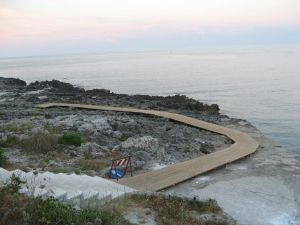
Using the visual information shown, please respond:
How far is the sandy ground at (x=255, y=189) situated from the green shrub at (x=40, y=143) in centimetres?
678

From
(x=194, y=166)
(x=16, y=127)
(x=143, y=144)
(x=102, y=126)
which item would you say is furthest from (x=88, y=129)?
(x=194, y=166)

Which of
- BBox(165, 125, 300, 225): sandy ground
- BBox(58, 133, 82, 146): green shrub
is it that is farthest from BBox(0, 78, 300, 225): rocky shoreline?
BBox(58, 133, 82, 146): green shrub

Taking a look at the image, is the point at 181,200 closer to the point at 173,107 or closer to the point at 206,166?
the point at 206,166

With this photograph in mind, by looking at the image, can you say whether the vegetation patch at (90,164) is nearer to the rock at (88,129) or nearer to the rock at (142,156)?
the rock at (142,156)

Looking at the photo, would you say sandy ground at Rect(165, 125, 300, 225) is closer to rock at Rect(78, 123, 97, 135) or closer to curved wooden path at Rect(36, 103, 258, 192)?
curved wooden path at Rect(36, 103, 258, 192)

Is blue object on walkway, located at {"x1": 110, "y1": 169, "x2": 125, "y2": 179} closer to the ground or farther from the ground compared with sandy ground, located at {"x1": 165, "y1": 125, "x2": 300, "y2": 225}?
farther from the ground

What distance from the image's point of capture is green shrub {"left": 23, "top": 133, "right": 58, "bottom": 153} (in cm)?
1922

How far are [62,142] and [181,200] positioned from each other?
9.46m

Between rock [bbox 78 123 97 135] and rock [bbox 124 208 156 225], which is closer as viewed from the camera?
rock [bbox 124 208 156 225]

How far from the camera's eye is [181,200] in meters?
Result: 12.8

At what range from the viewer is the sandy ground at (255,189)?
45.5ft

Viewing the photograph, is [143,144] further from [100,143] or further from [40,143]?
[40,143]

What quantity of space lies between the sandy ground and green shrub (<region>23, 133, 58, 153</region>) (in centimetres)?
678

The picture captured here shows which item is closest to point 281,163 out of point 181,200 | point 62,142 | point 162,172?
point 162,172
